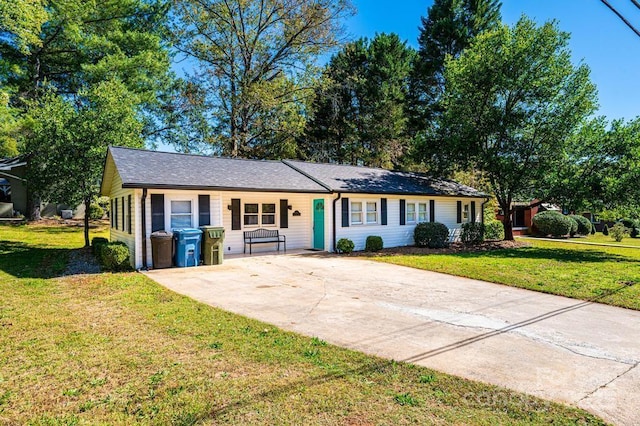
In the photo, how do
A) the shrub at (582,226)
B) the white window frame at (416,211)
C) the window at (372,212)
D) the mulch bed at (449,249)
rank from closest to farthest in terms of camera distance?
the mulch bed at (449,249)
the window at (372,212)
the white window frame at (416,211)
the shrub at (582,226)

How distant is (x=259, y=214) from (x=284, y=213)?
1.06 m

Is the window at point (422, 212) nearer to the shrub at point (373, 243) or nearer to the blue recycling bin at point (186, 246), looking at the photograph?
the shrub at point (373, 243)

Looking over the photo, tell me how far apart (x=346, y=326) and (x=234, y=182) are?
28.9 feet

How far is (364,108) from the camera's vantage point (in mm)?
29734

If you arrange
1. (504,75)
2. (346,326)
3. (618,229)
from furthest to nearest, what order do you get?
(618,229), (504,75), (346,326)

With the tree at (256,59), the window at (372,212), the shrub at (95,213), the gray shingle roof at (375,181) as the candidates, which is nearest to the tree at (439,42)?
the tree at (256,59)

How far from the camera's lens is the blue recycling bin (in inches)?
448

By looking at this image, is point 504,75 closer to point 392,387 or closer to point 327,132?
point 327,132

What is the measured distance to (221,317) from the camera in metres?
6.16

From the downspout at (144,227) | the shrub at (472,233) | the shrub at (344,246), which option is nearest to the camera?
the downspout at (144,227)

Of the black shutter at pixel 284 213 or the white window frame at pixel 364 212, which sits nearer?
the black shutter at pixel 284 213

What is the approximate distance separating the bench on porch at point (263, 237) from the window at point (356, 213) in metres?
3.00

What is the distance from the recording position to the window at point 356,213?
1605cm

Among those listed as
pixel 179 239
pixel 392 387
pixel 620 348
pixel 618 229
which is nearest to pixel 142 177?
pixel 179 239
